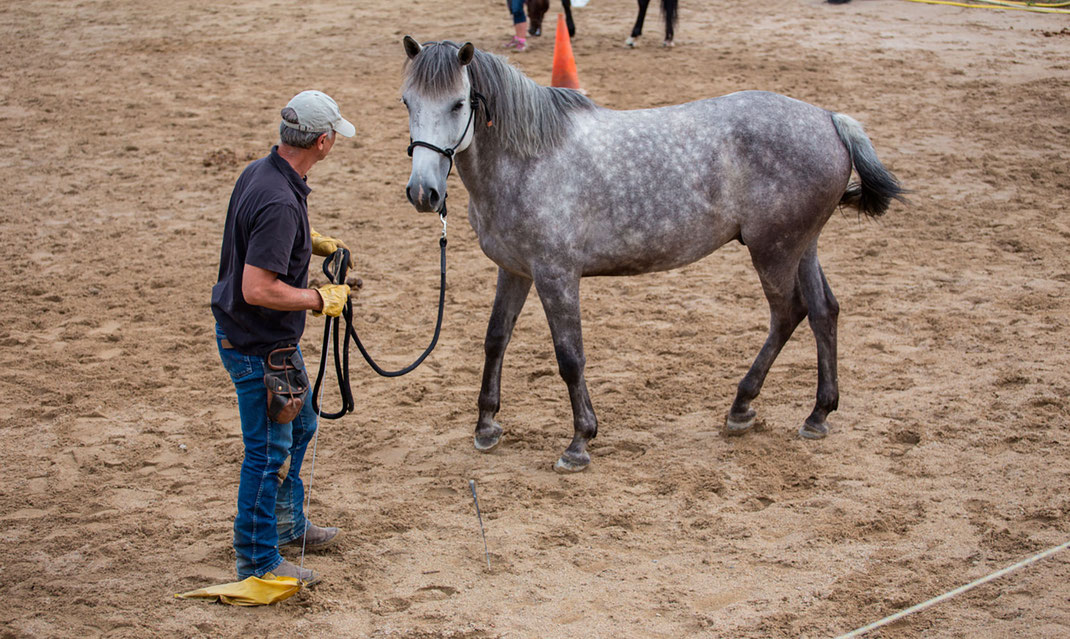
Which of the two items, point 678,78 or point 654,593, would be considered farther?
point 678,78

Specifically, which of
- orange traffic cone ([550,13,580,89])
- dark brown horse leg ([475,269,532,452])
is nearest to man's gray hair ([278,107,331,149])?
dark brown horse leg ([475,269,532,452])

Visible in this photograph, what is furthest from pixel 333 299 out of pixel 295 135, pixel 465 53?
pixel 465 53

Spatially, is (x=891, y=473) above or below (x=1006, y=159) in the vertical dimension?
below

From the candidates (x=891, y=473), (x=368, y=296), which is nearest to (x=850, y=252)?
(x=891, y=473)

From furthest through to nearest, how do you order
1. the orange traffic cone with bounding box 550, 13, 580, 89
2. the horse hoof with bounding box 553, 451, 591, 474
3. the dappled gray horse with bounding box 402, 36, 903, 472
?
the orange traffic cone with bounding box 550, 13, 580, 89, the horse hoof with bounding box 553, 451, 591, 474, the dappled gray horse with bounding box 402, 36, 903, 472

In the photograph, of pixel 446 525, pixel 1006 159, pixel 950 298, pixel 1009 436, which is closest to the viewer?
pixel 446 525

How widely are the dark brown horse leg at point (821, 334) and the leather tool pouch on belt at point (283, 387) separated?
279cm

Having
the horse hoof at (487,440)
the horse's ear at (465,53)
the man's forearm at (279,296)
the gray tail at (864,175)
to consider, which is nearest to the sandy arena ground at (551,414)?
the horse hoof at (487,440)

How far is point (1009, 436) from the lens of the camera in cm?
484

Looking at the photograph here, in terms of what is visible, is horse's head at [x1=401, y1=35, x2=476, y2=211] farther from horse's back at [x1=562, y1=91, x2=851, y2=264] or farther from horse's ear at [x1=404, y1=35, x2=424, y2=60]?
horse's back at [x1=562, y1=91, x2=851, y2=264]

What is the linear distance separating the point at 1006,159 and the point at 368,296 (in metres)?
6.08

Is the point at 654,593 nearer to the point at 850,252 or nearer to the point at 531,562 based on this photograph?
the point at 531,562

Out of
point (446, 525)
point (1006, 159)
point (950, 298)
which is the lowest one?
point (446, 525)

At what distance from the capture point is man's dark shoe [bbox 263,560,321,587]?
12.8ft
